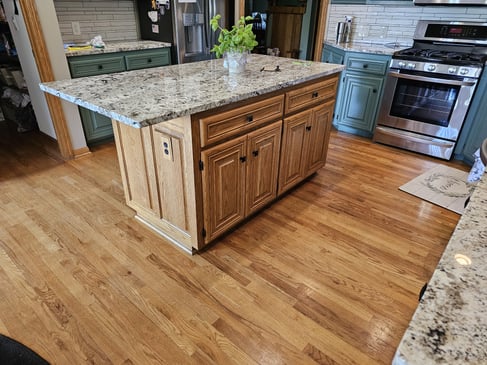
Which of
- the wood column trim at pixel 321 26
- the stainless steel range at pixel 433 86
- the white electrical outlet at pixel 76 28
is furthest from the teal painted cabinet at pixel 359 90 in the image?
the white electrical outlet at pixel 76 28

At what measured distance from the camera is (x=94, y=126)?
10.9ft

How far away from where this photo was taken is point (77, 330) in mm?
1516

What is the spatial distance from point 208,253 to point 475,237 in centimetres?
154

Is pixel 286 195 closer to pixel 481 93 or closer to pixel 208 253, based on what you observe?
pixel 208 253

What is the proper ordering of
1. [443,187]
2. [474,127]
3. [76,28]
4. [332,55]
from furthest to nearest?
1. [332,55]
2. [76,28]
3. [474,127]
4. [443,187]

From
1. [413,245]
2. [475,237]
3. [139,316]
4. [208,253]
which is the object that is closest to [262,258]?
[208,253]

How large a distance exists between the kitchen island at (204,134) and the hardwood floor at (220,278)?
0.64ft

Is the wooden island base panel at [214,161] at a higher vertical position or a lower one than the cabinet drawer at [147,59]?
lower

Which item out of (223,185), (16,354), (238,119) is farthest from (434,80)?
(16,354)

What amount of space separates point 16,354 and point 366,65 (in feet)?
12.1

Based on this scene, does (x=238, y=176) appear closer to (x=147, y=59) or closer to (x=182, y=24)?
(x=147, y=59)

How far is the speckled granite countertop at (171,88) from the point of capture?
4.68 ft

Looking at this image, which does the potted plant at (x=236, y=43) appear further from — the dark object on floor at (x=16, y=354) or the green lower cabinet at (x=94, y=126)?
the dark object on floor at (x=16, y=354)

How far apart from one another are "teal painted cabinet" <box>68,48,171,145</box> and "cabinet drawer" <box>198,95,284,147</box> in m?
2.02
